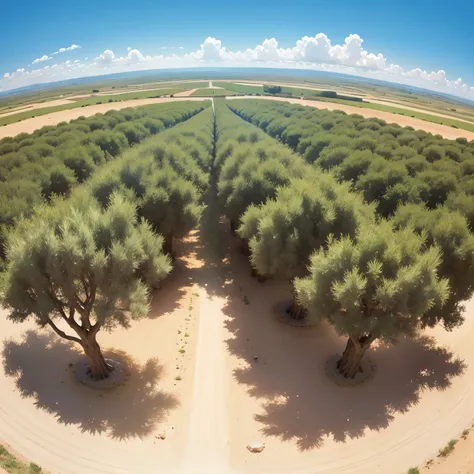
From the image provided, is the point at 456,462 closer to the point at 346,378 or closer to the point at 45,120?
the point at 346,378

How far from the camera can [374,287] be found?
17.1 meters

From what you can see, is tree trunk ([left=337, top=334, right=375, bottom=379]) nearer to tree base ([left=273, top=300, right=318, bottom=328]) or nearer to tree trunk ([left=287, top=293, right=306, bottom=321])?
tree base ([left=273, top=300, right=318, bottom=328])

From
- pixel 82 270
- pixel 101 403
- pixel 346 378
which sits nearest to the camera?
pixel 82 270

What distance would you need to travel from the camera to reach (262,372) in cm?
2066

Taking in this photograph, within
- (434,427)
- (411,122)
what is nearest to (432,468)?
(434,427)

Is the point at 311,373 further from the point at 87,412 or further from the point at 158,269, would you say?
the point at 87,412

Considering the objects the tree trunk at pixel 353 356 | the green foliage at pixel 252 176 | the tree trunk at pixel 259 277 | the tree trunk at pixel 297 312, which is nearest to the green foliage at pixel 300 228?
the tree trunk at pixel 297 312

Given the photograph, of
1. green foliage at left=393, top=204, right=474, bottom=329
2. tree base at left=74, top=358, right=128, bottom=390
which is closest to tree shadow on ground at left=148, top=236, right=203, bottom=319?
tree base at left=74, top=358, right=128, bottom=390

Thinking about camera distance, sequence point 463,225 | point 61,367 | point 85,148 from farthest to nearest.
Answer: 1. point 85,148
2. point 463,225
3. point 61,367

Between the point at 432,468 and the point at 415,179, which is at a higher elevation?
the point at 415,179

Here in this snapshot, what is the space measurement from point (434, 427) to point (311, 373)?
6.44 meters

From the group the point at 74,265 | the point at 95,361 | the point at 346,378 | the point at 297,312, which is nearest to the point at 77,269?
the point at 74,265

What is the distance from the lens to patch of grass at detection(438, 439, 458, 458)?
1545 centimetres

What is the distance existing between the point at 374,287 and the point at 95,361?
Result: 14951 millimetres
